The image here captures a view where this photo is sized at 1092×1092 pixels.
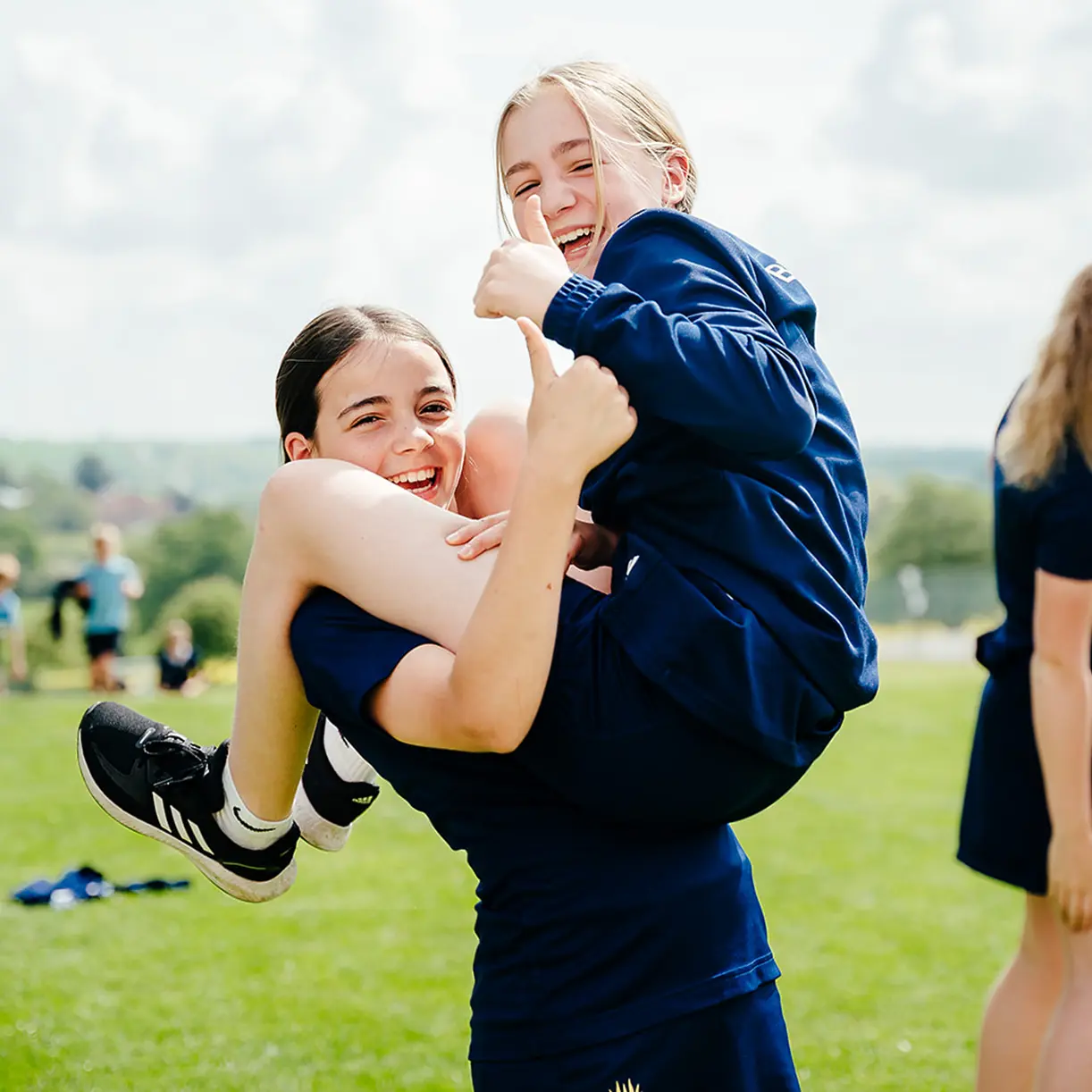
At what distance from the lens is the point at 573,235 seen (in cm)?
220

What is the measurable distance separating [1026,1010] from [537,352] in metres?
2.05

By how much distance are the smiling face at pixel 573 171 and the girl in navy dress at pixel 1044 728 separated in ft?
3.82

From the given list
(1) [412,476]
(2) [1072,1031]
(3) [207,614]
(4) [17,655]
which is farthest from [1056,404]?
(3) [207,614]

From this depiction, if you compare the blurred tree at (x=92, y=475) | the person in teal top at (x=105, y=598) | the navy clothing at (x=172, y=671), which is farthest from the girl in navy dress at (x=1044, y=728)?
the blurred tree at (x=92, y=475)

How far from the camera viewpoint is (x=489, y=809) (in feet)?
6.53

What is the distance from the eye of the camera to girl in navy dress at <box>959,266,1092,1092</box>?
2.85 m

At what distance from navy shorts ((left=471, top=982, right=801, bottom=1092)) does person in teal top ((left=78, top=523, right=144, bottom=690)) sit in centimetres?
1338

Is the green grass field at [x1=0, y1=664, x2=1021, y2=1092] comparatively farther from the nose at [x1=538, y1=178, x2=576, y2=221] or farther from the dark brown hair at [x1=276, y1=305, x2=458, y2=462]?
the nose at [x1=538, y1=178, x2=576, y2=221]

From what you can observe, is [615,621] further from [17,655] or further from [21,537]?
[21,537]

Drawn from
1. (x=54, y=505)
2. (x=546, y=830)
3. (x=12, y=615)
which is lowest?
(x=54, y=505)

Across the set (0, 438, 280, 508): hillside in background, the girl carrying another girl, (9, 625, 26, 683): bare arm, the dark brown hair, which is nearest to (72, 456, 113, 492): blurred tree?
(0, 438, 280, 508): hillside in background

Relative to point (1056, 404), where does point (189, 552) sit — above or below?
below

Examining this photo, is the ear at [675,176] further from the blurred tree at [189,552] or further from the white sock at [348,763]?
the blurred tree at [189,552]

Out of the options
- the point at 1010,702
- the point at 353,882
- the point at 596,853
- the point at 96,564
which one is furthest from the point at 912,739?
the point at 596,853
